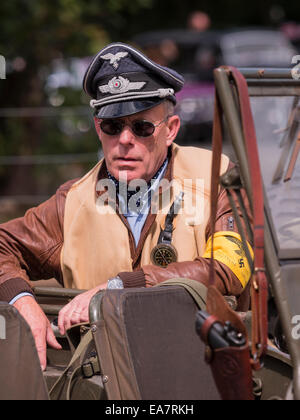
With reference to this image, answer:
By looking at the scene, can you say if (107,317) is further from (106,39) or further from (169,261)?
(106,39)

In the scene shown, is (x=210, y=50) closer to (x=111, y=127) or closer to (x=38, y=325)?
(x=111, y=127)

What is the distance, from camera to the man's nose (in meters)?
3.23

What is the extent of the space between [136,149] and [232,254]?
66 centimetres

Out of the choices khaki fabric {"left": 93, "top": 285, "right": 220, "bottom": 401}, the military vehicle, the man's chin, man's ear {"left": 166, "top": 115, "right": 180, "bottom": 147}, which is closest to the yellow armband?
the military vehicle

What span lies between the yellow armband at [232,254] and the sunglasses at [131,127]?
58 centimetres

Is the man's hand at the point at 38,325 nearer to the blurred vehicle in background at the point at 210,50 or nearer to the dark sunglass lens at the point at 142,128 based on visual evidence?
the dark sunglass lens at the point at 142,128

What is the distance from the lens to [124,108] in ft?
10.6

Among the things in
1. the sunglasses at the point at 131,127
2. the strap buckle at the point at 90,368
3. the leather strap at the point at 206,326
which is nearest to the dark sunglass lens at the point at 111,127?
the sunglasses at the point at 131,127

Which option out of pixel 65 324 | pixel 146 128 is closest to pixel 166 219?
pixel 146 128

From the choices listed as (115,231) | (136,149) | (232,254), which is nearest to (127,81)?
(136,149)

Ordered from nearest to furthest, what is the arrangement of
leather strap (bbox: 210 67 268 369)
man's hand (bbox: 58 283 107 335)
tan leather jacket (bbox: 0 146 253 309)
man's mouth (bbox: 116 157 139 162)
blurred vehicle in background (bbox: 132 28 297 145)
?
leather strap (bbox: 210 67 268 369), man's hand (bbox: 58 283 107 335), tan leather jacket (bbox: 0 146 253 309), man's mouth (bbox: 116 157 139 162), blurred vehicle in background (bbox: 132 28 297 145)

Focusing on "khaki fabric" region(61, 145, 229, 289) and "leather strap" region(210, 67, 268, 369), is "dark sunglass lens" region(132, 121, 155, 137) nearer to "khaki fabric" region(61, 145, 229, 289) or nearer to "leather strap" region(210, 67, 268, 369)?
"khaki fabric" region(61, 145, 229, 289)

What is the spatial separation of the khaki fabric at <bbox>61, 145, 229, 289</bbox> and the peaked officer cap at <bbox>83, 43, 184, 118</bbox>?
338 millimetres
